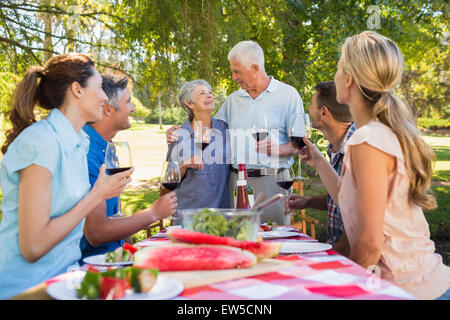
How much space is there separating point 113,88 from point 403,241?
211 centimetres

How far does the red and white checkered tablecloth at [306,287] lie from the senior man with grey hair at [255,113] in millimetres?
2438

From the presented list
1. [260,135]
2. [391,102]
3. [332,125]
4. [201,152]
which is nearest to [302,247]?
[391,102]

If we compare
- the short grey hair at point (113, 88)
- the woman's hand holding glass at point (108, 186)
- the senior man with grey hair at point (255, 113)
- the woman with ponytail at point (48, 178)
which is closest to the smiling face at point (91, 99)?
the woman with ponytail at point (48, 178)

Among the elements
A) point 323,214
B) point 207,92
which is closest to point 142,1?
point 207,92

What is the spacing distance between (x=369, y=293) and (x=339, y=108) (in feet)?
5.88

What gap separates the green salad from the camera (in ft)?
5.60

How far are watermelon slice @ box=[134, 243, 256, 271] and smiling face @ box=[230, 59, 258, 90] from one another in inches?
111

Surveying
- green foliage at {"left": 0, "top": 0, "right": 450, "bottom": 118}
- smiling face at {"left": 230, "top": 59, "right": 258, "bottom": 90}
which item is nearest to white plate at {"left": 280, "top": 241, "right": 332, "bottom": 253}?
smiling face at {"left": 230, "top": 59, "right": 258, "bottom": 90}

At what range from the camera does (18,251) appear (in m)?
1.87

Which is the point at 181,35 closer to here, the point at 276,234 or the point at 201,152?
the point at 201,152

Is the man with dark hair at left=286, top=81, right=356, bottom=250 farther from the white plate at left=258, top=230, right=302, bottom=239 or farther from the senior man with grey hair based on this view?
the senior man with grey hair

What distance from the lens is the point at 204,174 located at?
3910 mm
